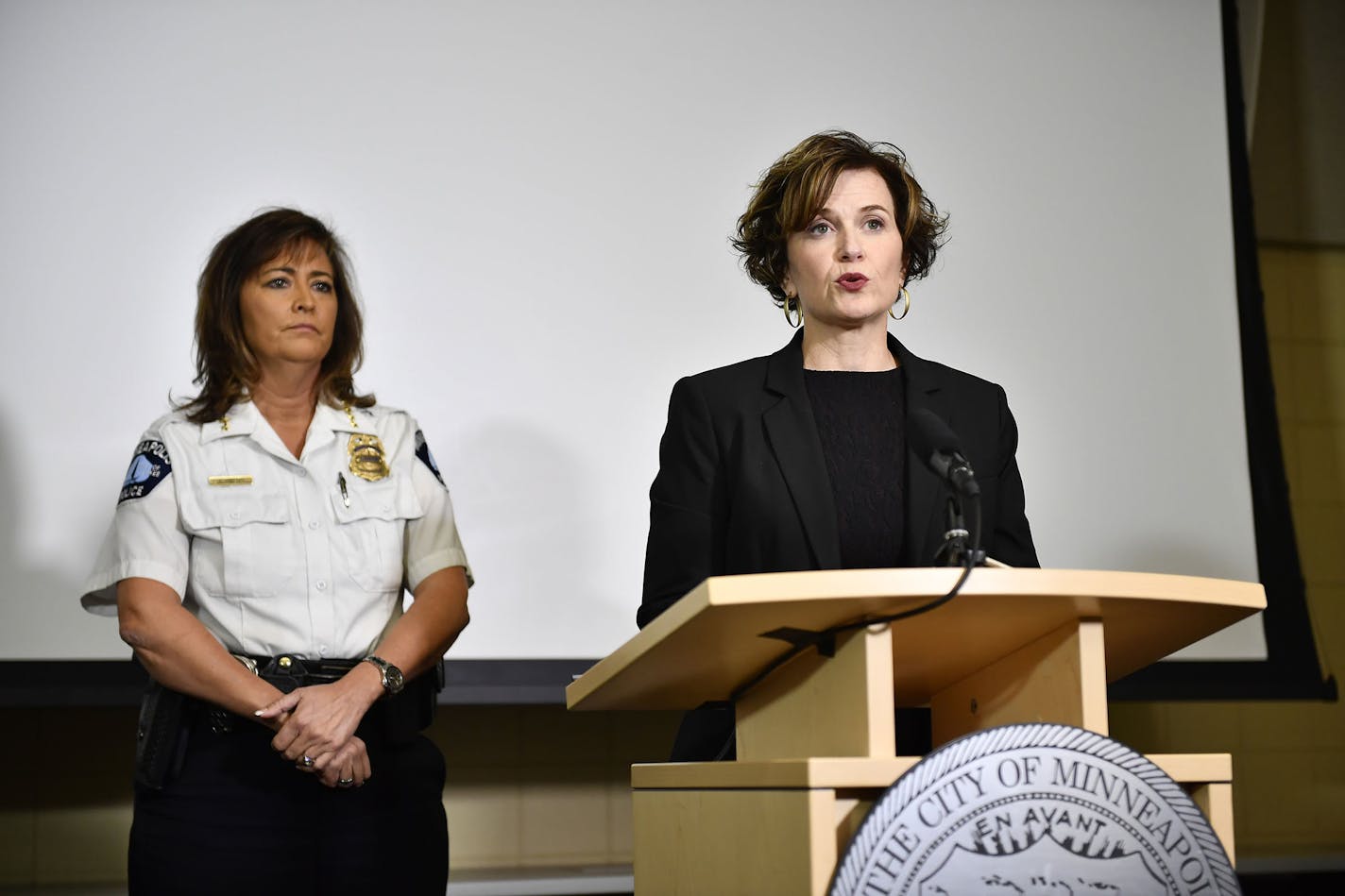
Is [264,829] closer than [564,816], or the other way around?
[264,829]

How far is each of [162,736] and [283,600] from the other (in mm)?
249

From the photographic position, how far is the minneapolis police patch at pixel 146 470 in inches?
80.0

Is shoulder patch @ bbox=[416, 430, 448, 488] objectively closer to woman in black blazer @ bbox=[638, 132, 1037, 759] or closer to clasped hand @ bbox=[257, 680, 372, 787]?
clasped hand @ bbox=[257, 680, 372, 787]

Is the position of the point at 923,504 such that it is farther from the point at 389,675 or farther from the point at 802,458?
the point at 389,675

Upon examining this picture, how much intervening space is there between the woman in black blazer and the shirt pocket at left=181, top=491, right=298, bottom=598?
2.07 feet

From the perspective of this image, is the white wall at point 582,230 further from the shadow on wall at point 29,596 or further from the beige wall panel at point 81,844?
the beige wall panel at point 81,844

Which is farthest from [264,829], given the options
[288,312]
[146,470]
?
[288,312]

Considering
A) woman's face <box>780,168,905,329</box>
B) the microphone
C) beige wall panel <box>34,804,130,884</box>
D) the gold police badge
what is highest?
woman's face <box>780,168,905,329</box>

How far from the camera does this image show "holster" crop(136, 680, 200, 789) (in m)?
1.91

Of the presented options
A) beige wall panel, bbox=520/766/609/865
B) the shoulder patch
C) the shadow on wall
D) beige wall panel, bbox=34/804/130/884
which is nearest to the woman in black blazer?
the shoulder patch

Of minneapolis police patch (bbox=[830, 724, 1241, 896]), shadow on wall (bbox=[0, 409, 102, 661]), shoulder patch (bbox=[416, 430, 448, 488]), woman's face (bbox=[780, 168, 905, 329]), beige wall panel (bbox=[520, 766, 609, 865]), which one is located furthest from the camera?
beige wall panel (bbox=[520, 766, 609, 865])

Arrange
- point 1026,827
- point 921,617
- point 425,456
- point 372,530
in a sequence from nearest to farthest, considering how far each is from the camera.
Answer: point 1026,827 → point 921,617 → point 372,530 → point 425,456

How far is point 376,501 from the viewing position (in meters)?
2.15

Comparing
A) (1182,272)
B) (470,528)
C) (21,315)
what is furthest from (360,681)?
(1182,272)
